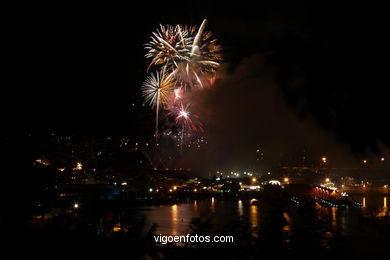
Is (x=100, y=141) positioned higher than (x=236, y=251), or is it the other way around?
(x=100, y=141)

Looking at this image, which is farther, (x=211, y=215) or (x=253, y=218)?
(x=253, y=218)

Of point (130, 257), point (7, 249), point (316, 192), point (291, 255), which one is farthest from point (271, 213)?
point (316, 192)

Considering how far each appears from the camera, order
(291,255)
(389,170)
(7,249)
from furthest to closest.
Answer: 1. (389,170)
2. (291,255)
3. (7,249)

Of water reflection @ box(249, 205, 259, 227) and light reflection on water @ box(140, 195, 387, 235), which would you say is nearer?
water reflection @ box(249, 205, 259, 227)

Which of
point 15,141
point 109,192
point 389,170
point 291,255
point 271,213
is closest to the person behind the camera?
point 291,255

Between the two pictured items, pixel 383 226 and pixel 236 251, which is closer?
pixel 236 251

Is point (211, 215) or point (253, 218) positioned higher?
point (211, 215)

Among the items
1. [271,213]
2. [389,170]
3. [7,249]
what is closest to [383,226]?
[271,213]

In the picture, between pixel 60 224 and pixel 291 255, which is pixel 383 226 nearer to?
pixel 291 255

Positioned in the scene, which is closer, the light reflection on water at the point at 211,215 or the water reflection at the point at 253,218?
the water reflection at the point at 253,218
